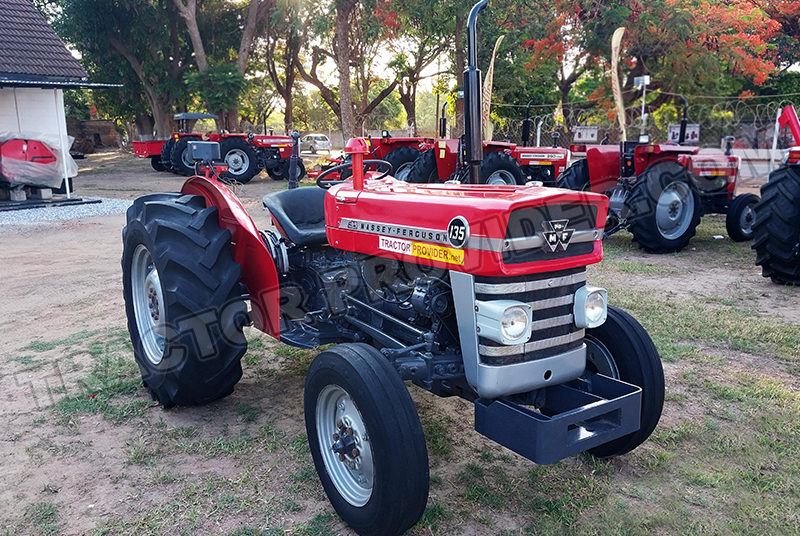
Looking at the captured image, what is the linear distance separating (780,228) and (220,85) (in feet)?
62.0

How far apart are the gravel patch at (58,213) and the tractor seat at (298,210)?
8.08 meters

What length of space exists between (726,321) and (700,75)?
15.5 metres

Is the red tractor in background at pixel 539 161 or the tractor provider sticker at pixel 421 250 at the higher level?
the red tractor in background at pixel 539 161

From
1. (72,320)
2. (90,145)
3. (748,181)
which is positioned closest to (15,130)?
(72,320)

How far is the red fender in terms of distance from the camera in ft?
11.0

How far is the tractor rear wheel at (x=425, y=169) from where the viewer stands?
9.51 m

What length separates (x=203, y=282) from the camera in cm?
319

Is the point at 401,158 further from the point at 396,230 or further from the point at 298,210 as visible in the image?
the point at 396,230

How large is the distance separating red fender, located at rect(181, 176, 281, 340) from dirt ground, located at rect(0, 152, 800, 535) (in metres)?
0.57

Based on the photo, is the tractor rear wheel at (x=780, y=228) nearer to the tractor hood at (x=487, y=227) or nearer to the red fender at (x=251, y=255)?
the tractor hood at (x=487, y=227)

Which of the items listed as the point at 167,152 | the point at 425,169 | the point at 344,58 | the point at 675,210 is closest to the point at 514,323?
the point at 675,210

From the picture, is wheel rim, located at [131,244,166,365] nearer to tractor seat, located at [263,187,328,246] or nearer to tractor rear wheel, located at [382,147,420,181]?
tractor seat, located at [263,187,328,246]

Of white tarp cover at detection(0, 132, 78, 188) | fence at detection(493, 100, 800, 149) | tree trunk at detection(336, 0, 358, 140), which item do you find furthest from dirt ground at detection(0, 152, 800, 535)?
fence at detection(493, 100, 800, 149)

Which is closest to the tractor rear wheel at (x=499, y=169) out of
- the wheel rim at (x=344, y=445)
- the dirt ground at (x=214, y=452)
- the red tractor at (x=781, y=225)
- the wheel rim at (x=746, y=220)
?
the wheel rim at (x=746, y=220)
